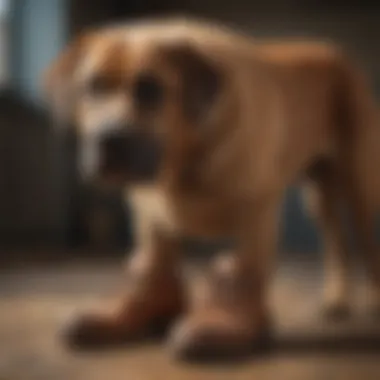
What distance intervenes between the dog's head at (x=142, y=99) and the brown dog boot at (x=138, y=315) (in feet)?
0.72

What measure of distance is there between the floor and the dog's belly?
0.16 m

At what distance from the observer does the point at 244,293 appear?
123 centimetres

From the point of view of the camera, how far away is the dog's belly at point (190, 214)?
3.98 ft

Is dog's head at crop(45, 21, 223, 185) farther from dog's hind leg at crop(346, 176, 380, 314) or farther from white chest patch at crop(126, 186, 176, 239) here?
dog's hind leg at crop(346, 176, 380, 314)

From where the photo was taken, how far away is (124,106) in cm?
112

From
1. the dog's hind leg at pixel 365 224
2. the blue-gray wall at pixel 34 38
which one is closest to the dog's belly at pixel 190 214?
the dog's hind leg at pixel 365 224

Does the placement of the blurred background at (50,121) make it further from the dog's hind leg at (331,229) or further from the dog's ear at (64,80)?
the dog's ear at (64,80)

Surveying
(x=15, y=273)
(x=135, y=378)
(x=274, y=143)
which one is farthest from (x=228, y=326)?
(x=15, y=273)

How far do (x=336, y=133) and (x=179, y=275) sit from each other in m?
0.32

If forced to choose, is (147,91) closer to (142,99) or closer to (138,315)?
(142,99)

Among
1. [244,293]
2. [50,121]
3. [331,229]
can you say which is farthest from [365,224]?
[50,121]

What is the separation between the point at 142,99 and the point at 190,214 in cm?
18

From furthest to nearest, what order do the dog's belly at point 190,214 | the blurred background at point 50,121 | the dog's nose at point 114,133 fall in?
the blurred background at point 50,121
the dog's belly at point 190,214
the dog's nose at point 114,133

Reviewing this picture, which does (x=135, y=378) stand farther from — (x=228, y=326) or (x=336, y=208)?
(x=336, y=208)
